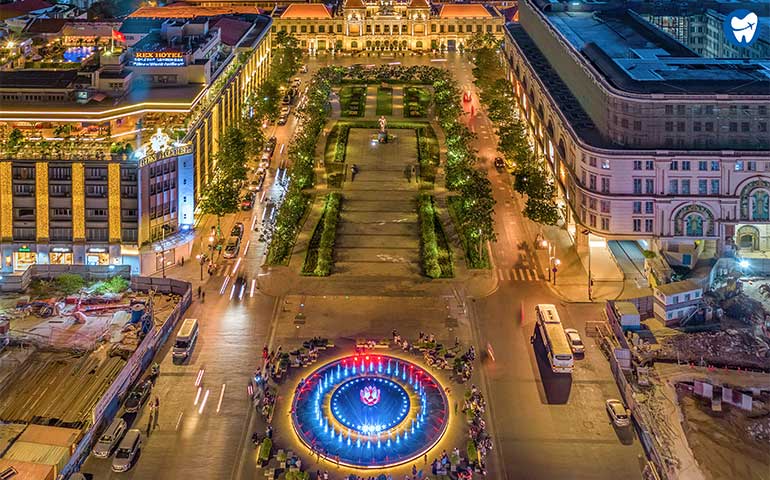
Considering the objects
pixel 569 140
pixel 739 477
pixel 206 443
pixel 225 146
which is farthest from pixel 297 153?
pixel 739 477

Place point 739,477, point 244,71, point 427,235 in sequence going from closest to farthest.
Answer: point 739,477 → point 427,235 → point 244,71

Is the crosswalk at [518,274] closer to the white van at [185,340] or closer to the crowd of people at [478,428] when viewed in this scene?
the crowd of people at [478,428]

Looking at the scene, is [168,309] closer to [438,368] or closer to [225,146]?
[438,368]

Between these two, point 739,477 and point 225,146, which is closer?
point 739,477

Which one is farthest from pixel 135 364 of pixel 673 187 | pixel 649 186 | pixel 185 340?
pixel 673 187

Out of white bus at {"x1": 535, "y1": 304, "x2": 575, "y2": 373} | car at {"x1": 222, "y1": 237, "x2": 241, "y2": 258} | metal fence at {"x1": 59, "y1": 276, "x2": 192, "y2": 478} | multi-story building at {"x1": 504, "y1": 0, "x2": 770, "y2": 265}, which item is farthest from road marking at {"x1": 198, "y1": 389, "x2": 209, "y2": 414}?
multi-story building at {"x1": 504, "y1": 0, "x2": 770, "y2": 265}
